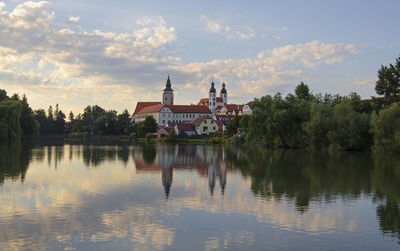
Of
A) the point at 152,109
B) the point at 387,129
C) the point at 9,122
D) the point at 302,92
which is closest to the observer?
the point at 387,129

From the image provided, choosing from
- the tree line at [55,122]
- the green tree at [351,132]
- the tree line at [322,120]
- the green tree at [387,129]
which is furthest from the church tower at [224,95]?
the green tree at [387,129]

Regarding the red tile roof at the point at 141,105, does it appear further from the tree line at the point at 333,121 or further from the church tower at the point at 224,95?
the tree line at the point at 333,121

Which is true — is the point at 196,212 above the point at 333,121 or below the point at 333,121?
below

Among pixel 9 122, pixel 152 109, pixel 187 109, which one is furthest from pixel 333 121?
pixel 152 109

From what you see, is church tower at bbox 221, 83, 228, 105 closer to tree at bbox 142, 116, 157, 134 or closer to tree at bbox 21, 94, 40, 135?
tree at bbox 142, 116, 157, 134

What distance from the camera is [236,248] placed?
33.3ft

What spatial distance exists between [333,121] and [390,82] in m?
10.0

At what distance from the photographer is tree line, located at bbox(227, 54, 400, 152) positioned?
48688 mm

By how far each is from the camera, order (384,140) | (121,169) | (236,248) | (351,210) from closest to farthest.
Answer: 1. (236,248)
2. (351,210)
3. (121,169)
4. (384,140)

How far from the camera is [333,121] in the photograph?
54656mm

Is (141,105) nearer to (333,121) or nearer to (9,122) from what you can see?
(9,122)

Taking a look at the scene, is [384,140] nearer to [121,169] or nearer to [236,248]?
[121,169]

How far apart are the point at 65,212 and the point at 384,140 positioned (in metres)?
42.6

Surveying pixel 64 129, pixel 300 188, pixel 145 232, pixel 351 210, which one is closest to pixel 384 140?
pixel 300 188
